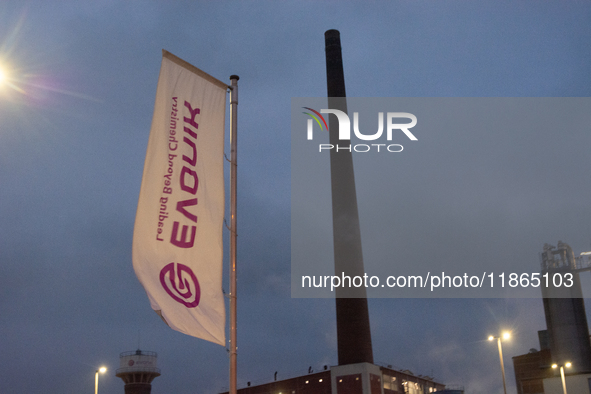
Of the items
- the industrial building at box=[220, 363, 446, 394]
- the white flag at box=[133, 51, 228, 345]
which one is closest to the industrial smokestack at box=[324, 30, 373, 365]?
the industrial building at box=[220, 363, 446, 394]

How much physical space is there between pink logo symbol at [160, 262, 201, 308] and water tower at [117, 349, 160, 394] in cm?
7993

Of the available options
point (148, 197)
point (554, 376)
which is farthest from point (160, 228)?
point (554, 376)

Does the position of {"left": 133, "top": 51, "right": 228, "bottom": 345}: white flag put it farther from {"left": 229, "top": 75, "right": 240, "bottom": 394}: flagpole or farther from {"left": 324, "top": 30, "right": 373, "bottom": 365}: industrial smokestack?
{"left": 324, "top": 30, "right": 373, "bottom": 365}: industrial smokestack

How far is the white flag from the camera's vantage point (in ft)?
31.9

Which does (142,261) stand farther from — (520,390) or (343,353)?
(520,390)

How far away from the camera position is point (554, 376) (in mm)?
74188

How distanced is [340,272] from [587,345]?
94.6ft

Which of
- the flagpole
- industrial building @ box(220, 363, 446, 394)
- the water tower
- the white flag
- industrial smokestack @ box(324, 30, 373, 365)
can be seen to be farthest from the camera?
the water tower

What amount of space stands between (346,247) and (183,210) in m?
51.7

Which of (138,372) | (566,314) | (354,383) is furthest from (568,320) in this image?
(138,372)

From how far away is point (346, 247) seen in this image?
61188 mm

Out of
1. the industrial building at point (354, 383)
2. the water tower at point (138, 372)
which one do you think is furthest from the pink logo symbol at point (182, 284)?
the water tower at point (138, 372)

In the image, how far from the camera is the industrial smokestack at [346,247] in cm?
5950

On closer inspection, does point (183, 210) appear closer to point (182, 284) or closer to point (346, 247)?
point (182, 284)
